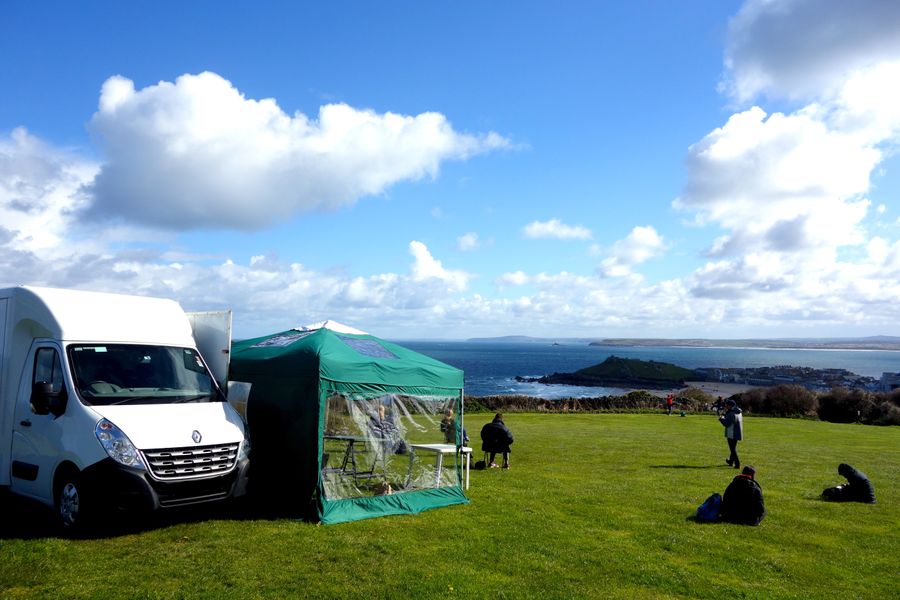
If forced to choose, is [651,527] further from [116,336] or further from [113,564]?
[116,336]

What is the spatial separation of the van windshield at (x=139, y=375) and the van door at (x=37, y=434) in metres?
0.31

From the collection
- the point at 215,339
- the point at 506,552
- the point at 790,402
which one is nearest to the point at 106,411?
the point at 215,339

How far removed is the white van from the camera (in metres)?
8.23

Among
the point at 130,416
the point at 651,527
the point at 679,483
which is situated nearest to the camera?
the point at 130,416

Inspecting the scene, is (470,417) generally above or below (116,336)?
below

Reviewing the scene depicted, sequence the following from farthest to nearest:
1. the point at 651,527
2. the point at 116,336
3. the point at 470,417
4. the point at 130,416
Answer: the point at 470,417 → the point at 651,527 → the point at 116,336 → the point at 130,416

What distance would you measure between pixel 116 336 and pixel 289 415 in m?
2.82

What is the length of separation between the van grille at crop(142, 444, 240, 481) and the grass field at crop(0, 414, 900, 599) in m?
0.83

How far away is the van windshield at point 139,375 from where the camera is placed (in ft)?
29.2

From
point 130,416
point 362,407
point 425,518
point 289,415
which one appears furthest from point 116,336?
point 425,518

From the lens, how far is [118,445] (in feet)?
26.9

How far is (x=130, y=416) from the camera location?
8.55 metres

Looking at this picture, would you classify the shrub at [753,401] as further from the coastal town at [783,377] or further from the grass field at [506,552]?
the coastal town at [783,377]

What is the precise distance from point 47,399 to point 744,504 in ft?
34.4
